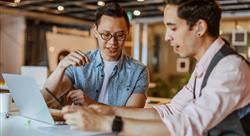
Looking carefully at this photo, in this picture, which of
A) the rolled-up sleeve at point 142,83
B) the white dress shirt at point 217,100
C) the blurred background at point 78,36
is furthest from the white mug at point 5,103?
the blurred background at point 78,36

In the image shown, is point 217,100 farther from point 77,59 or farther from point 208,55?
point 77,59

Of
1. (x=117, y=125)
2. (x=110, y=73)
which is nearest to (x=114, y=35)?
(x=110, y=73)

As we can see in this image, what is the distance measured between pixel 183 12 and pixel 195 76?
0.29 meters

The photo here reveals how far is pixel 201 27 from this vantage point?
49.6 inches

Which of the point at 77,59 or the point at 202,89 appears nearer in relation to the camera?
the point at 202,89

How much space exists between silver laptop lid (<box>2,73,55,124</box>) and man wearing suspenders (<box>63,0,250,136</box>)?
0.27m

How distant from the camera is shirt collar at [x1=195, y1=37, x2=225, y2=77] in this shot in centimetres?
125

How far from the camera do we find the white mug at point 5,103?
1751mm

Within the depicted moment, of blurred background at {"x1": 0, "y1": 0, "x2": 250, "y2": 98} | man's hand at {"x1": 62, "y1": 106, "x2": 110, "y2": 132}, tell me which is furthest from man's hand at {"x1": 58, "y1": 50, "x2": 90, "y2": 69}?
blurred background at {"x1": 0, "y1": 0, "x2": 250, "y2": 98}

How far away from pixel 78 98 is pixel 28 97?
13.4 inches

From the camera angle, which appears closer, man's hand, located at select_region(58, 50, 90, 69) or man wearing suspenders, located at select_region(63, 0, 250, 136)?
man wearing suspenders, located at select_region(63, 0, 250, 136)

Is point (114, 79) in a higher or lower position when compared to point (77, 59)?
lower

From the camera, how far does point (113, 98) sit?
2.08m

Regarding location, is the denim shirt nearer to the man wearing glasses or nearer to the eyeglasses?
the man wearing glasses
